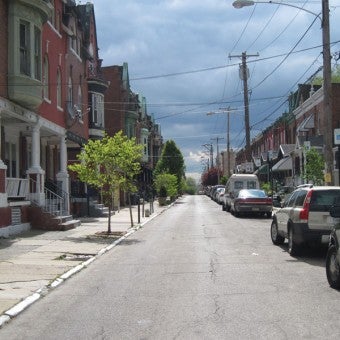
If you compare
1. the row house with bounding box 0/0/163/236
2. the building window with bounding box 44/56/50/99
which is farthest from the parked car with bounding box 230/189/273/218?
the building window with bounding box 44/56/50/99

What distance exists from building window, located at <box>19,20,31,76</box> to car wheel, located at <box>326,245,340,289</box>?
44.7 ft

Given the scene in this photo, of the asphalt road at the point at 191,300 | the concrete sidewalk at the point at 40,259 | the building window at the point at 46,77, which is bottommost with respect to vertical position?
the asphalt road at the point at 191,300

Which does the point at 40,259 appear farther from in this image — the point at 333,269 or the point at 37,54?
the point at 37,54

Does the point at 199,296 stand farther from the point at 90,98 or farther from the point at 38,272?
the point at 90,98

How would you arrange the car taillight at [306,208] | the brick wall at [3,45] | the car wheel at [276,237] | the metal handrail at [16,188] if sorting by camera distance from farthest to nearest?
the metal handrail at [16,188] < the brick wall at [3,45] < the car wheel at [276,237] < the car taillight at [306,208]

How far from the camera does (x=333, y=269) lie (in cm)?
930

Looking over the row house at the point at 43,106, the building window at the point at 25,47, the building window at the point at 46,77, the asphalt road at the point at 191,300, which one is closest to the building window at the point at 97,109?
the row house at the point at 43,106

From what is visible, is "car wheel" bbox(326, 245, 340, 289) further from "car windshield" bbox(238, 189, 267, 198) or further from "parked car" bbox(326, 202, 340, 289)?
"car windshield" bbox(238, 189, 267, 198)

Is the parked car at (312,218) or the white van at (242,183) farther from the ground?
the white van at (242,183)

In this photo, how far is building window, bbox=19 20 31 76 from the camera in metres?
19.9

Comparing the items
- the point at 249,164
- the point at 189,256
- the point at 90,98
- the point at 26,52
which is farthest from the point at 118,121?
the point at 189,256

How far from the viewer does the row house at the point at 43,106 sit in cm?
1916

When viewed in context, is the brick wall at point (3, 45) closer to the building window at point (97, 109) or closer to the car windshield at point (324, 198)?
the car windshield at point (324, 198)

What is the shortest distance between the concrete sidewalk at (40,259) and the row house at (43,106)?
1199mm
